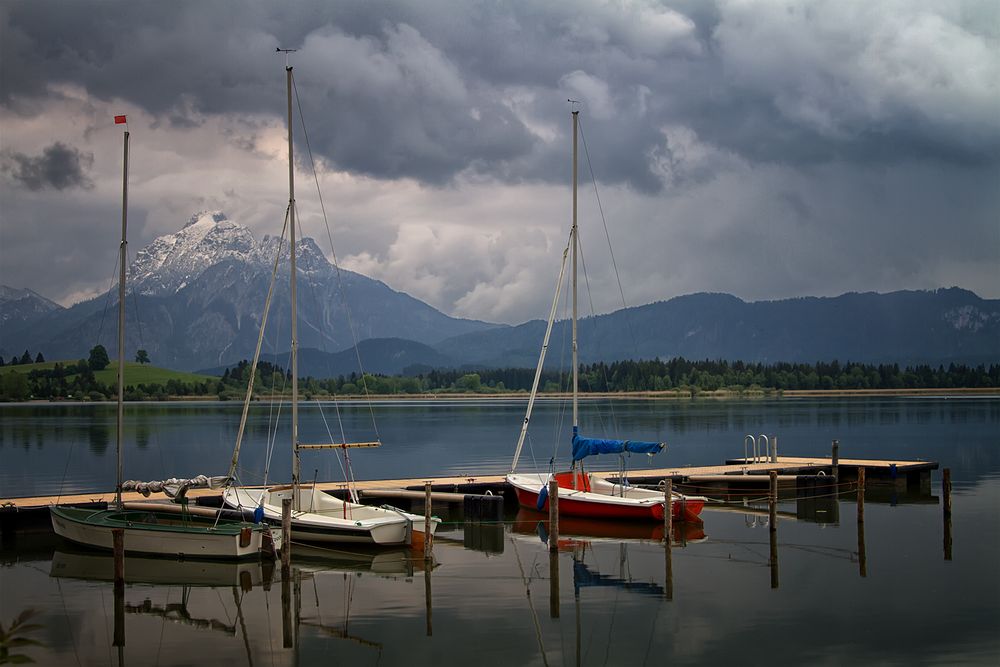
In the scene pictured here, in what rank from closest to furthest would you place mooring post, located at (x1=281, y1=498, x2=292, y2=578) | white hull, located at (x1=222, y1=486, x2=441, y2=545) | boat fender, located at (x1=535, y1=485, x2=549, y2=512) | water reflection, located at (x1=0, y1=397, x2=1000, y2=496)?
mooring post, located at (x1=281, y1=498, x2=292, y2=578), white hull, located at (x1=222, y1=486, x2=441, y2=545), boat fender, located at (x1=535, y1=485, x2=549, y2=512), water reflection, located at (x1=0, y1=397, x2=1000, y2=496)

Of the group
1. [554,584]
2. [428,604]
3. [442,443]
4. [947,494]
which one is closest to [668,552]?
[554,584]

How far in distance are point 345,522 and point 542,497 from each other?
10764 millimetres

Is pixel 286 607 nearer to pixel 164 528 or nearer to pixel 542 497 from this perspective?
pixel 164 528

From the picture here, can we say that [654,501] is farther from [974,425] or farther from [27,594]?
[974,425]

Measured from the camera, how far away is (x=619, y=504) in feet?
129

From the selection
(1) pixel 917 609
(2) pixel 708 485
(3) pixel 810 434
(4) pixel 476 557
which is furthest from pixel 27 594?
(3) pixel 810 434

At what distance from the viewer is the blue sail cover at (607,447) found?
133 ft

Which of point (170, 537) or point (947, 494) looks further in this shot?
point (947, 494)

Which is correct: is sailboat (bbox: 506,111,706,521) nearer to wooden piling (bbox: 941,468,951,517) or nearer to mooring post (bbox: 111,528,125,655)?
wooden piling (bbox: 941,468,951,517)

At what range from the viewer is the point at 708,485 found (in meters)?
49.5

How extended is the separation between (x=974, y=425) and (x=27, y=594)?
108m

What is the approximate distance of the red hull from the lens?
3928cm

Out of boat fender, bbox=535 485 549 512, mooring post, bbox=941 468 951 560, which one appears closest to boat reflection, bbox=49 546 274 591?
boat fender, bbox=535 485 549 512

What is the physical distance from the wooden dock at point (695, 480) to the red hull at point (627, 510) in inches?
62.2
